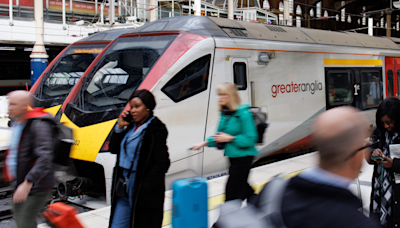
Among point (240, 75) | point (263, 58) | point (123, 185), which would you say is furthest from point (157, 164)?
point (263, 58)

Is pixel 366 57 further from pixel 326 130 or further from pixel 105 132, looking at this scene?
pixel 326 130

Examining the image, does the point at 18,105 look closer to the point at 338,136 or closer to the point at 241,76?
the point at 338,136

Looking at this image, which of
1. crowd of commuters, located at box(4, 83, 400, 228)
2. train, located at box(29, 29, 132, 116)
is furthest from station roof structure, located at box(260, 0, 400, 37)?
crowd of commuters, located at box(4, 83, 400, 228)

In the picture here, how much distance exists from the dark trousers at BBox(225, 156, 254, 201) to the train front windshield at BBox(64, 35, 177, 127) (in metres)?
2.60

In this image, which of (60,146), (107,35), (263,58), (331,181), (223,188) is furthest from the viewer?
(107,35)

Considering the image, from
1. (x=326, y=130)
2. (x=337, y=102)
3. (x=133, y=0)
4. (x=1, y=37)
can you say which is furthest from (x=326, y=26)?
(x=326, y=130)

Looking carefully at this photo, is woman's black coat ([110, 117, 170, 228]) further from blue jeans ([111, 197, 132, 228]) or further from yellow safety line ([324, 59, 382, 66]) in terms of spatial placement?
yellow safety line ([324, 59, 382, 66])

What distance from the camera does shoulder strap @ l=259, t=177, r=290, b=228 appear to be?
1503mm

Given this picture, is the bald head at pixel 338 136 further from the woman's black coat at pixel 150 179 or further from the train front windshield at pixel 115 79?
the train front windshield at pixel 115 79

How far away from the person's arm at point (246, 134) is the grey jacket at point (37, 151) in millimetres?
1656

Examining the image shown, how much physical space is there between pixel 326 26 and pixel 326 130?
44684 mm

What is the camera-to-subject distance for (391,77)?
451 inches

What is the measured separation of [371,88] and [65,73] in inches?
311

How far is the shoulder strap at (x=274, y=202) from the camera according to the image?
4.93ft
